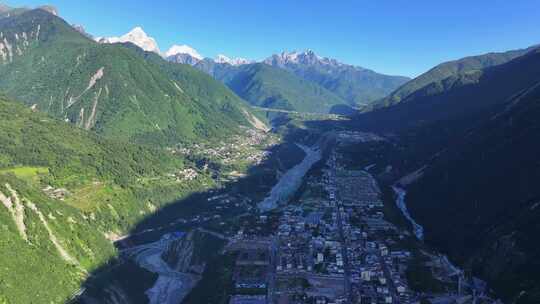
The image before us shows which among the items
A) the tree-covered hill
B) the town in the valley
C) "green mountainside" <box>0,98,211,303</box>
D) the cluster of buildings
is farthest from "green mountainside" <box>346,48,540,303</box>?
→ "green mountainside" <box>0,98,211,303</box>

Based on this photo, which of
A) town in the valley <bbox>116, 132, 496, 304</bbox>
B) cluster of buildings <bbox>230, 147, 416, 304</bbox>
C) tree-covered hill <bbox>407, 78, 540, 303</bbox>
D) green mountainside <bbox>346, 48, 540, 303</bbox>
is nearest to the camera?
cluster of buildings <bbox>230, 147, 416, 304</bbox>

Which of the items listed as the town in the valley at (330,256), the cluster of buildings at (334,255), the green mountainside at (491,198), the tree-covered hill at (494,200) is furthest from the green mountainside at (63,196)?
the tree-covered hill at (494,200)

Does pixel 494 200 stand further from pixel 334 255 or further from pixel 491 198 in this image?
pixel 334 255

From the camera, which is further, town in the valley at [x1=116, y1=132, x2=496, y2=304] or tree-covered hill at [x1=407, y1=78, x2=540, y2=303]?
tree-covered hill at [x1=407, y1=78, x2=540, y2=303]

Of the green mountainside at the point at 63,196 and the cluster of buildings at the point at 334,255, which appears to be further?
the green mountainside at the point at 63,196

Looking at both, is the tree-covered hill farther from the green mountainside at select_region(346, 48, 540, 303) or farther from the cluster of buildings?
the cluster of buildings

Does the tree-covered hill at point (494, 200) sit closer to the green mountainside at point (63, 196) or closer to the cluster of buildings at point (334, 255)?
the cluster of buildings at point (334, 255)

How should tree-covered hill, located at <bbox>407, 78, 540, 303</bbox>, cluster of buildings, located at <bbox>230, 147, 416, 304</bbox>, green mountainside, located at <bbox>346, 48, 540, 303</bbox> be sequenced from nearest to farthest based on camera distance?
cluster of buildings, located at <bbox>230, 147, 416, 304</bbox>
tree-covered hill, located at <bbox>407, 78, 540, 303</bbox>
green mountainside, located at <bbox>346, 48, 540, 303</bbox>

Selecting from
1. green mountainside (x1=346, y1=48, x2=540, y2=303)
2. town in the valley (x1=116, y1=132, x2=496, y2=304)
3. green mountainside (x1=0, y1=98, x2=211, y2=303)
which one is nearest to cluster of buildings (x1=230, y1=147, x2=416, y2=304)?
town in the valley (x1=116, y1=132, x2=496, y2=304)

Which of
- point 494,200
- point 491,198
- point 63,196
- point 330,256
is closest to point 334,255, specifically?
point 330,256

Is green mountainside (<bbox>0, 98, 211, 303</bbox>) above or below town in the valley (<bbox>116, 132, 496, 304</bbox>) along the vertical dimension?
above
